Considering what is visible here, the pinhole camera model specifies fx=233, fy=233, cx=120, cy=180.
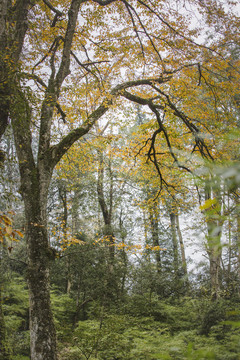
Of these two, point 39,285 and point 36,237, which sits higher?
point 36,237

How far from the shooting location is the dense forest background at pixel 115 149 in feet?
9.05

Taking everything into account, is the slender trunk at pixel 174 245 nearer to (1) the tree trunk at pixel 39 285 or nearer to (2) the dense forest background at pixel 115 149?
(2) the dense forest background at pixel 115 149

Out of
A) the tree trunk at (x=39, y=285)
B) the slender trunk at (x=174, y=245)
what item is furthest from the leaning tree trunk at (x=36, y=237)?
the slender trunk at (x=174, y=245)

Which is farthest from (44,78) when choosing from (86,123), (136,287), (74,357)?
(136,287)

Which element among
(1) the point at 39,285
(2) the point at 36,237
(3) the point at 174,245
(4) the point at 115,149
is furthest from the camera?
(3) the point at 174,245

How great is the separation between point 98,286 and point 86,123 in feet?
20.2

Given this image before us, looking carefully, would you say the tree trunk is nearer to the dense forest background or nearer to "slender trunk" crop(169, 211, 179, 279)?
the dense forest background

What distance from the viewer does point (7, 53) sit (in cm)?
345

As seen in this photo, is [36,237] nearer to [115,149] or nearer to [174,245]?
[115,149]

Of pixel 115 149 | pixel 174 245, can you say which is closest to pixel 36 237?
pixel 115 149

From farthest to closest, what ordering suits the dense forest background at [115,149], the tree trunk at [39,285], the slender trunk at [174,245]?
the slender trunk at [174,245] < the tree trunk at [39,285] < the dense forest background at [115,149]

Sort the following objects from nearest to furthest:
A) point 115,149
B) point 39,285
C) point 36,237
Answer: point 39,285 → point 36,237 → point 115,149

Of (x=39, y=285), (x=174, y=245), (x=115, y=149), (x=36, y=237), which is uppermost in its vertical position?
(x=115, y=149)

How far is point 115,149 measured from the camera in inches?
271
